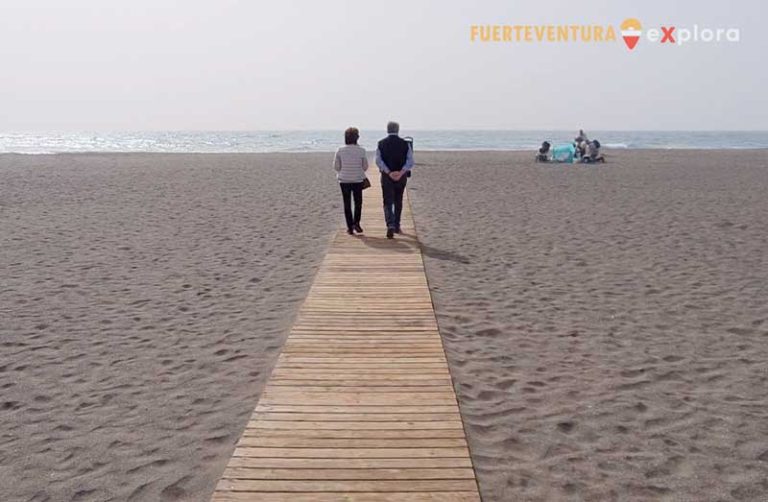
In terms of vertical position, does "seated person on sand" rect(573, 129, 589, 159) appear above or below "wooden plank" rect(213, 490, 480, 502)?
above

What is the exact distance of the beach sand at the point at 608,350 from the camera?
12.0ft

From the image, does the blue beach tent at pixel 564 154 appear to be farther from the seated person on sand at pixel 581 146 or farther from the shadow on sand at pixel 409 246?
the shadow on sand at pixel 409 246

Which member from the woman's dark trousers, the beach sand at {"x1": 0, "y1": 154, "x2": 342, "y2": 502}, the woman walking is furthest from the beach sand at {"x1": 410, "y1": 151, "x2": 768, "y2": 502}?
the beach sand at {"x1": 0, "y1": 154, "x2": 342, "y2": 502}

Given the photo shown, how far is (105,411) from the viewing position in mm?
4367

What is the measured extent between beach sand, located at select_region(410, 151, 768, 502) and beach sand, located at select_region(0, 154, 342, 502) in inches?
66.3

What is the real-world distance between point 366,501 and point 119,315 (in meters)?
4.32

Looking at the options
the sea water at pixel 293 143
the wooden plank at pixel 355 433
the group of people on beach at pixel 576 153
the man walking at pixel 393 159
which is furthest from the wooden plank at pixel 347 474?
the sea water at pixel 293 143

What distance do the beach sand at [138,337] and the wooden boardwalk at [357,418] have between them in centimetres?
26

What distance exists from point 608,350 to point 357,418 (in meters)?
2.64

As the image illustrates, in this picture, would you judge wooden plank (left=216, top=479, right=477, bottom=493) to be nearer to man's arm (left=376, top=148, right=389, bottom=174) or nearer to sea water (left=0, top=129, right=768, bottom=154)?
man's arm (left=376, top=148, right=389, bottom=174)

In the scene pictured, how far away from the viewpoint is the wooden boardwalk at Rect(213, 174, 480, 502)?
128 inches

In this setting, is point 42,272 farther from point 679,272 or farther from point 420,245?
point 679,272

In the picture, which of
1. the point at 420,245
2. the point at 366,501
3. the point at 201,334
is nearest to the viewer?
the point at 366,501

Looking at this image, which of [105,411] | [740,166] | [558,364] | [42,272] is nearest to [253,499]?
[105,411]
